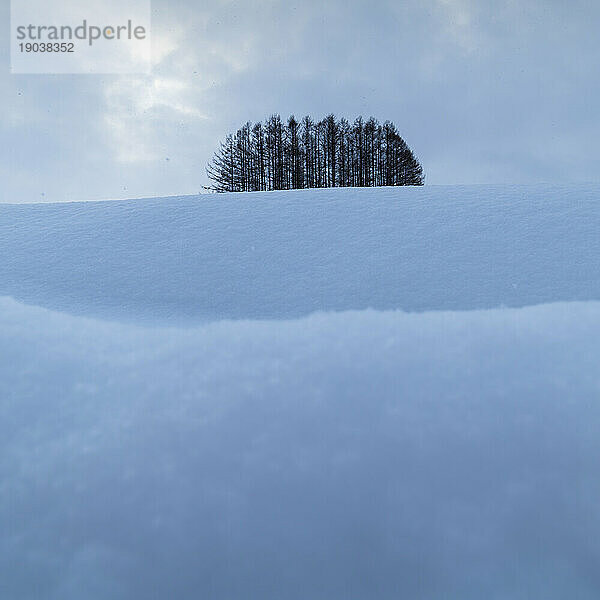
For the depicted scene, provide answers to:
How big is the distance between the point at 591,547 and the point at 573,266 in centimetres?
207

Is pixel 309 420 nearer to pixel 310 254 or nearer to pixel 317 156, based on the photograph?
pixel 310 254

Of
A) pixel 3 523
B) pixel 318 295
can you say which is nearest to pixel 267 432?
pixel 3 523

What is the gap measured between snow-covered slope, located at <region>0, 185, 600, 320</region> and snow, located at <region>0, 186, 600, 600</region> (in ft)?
0.08

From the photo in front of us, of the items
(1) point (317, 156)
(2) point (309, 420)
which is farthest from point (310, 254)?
(1) point (317, 156)

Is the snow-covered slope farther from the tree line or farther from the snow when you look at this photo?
the tree line

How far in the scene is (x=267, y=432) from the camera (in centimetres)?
158

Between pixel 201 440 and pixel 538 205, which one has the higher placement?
pixel 538 205

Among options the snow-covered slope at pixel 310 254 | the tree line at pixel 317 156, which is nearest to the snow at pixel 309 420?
the snow-covered slope at pixel 310 254

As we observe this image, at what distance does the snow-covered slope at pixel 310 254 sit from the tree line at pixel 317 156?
11494 mm

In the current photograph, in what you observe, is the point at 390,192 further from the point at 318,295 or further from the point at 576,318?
the point at 576,318

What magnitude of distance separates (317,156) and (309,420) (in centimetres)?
1475

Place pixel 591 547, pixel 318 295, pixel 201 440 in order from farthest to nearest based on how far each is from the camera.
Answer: pixel 318 295, pixel 201 440, pixel 591 547

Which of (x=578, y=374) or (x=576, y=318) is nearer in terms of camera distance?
(x=578, y=374)

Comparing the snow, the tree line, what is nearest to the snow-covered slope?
the snow
